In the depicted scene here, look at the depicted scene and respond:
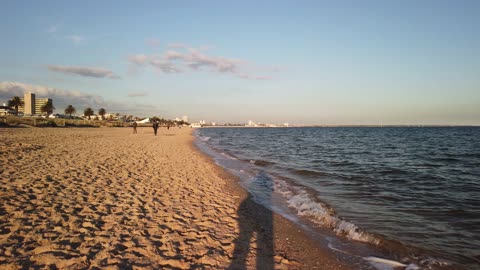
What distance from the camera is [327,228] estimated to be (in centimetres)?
703

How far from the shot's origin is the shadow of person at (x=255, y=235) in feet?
16.2

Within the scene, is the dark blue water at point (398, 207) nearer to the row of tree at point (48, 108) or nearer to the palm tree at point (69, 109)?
the row of tree at point (48, 108)

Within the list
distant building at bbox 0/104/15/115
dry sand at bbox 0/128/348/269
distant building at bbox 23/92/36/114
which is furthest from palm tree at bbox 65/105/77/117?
dry sand at bbox 0/128/348/269

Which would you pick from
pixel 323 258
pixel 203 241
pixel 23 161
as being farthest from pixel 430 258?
pixel 23 161

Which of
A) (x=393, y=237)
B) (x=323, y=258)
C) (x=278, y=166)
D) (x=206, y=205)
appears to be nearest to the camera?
(x=323, y=258)

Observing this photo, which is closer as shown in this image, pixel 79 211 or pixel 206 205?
pixel 79 211

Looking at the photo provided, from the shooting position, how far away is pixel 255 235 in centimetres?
613

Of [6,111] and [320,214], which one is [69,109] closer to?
[6,111]

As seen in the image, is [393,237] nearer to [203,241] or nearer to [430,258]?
[430,258]

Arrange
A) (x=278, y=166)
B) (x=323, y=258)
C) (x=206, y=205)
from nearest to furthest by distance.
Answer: (x=323, y=258), (x=206, y=205), (x=278, y=166)

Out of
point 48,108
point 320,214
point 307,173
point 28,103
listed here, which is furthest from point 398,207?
point 28,103

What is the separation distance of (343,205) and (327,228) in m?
2.37

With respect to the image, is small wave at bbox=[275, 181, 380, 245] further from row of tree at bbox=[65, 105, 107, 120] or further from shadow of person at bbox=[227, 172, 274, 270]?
row of tree at bbox=[65, 105, 107, 120]

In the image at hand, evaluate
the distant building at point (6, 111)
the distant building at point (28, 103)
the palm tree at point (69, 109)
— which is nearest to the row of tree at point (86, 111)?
the palm tree at point (69, 109)
